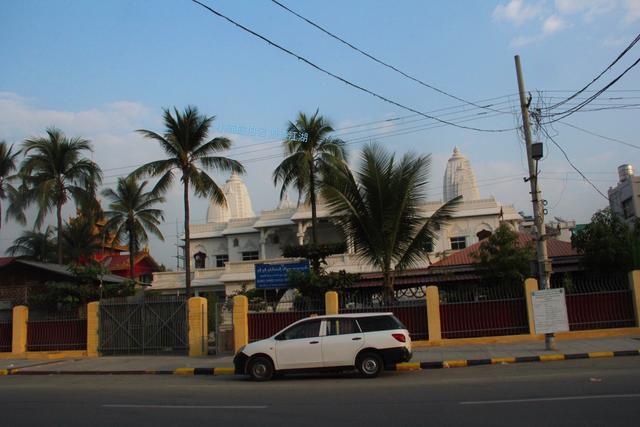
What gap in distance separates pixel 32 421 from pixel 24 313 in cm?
1534

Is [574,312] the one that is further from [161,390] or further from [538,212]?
[161,390]

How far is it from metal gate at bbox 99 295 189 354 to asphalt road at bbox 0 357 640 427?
20.2 ft

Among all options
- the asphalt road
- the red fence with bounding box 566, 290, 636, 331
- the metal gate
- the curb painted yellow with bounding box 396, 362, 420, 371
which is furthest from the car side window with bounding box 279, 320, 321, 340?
the red fence with bounding box 566, 290, 636, 331

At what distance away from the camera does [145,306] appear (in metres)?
21.2

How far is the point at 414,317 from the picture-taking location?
19703 millimetres

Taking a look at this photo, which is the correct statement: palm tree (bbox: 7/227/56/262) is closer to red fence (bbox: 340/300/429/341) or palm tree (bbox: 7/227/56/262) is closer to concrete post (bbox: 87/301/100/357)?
concrete post (bbox: 87/301/100/357)

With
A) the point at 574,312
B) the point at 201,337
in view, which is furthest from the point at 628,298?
the point at 201,337

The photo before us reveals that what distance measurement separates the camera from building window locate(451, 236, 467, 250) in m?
41.8

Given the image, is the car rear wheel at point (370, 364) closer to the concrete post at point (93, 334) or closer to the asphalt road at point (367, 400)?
the asphalt road at point (367, 400)

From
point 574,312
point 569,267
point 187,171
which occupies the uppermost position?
point 187,171

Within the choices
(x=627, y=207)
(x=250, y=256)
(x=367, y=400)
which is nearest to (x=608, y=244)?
(x=367, y=400)

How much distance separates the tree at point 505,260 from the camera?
22.6 meters

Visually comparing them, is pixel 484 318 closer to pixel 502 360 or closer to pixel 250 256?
pixel 502 360

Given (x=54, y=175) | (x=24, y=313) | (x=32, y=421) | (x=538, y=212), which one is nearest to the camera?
(x=32, y=421)
